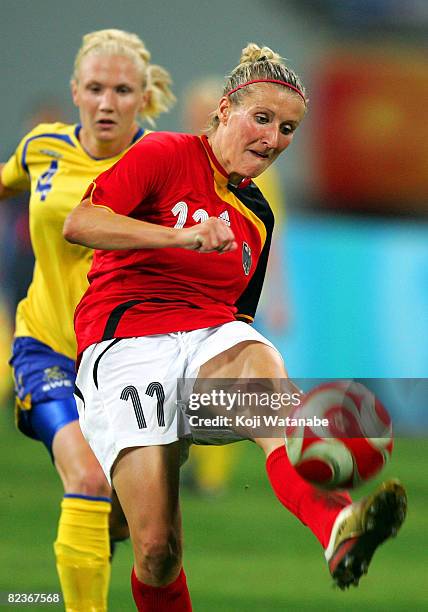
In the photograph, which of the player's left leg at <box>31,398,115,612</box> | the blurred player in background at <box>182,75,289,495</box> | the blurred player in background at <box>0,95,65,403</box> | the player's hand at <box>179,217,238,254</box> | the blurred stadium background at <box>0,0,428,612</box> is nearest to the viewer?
the player's hand at <box>179,217,238,254</box>

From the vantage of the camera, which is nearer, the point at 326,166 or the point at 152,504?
the point at 152,504

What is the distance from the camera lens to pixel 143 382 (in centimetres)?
324

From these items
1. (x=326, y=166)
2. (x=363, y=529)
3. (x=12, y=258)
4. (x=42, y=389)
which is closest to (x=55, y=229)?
(x=42, y=389)

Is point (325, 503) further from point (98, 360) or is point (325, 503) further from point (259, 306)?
point (259, 306)

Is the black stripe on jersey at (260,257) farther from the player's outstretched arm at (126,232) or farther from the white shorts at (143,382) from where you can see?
the player's outstretched arm at (126,232)

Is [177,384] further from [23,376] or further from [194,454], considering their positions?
[194,454]

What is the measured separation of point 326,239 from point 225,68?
202 centimetres

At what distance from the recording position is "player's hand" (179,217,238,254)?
Result: 290 centimetres

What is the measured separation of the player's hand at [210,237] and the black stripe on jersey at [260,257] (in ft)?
2.15

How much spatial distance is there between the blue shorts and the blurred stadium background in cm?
282

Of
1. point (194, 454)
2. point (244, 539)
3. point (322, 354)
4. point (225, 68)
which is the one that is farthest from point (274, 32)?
point (244, 539)

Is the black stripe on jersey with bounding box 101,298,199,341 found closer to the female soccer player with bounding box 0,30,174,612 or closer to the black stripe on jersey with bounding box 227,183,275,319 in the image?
the black stripe on jersey with bounding box 227,183,275,319

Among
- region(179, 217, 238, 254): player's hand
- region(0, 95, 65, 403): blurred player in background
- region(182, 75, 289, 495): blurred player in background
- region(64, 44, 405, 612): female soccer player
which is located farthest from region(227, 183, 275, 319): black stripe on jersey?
region(0, 95, 65, 403): blurred player in background

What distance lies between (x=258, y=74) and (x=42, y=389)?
151 centimetres
